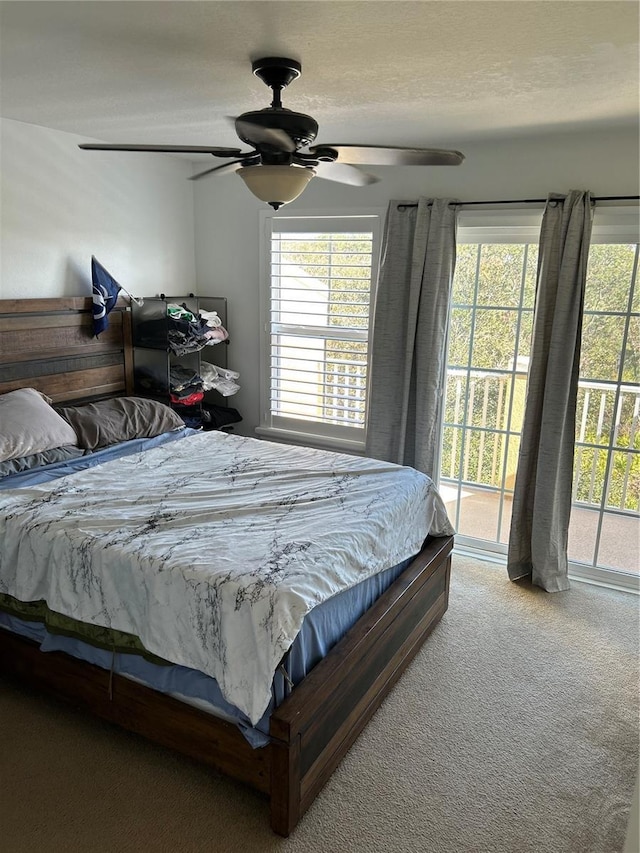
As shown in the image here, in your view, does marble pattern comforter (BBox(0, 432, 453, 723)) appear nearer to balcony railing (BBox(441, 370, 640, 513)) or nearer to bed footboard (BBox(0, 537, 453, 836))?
bed footboard (BBox(0, 537, 453, 836))

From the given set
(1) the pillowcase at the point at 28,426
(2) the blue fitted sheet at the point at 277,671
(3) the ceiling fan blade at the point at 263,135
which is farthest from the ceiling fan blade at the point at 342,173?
(1) the pillowcase at the point at 28,426

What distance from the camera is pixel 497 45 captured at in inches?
75.4

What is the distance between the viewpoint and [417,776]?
85.7 inches

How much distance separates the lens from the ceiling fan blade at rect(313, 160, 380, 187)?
7.24ft

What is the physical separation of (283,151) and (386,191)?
192cm

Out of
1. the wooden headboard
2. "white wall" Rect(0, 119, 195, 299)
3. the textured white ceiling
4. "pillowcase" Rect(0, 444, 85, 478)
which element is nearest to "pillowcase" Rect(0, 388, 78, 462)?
"pillowcase" Rect(0, 444, 85, 478)

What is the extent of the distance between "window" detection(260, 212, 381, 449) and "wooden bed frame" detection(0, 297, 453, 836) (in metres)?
1.44

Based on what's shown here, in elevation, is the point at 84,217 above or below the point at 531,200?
below

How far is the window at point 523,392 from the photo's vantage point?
332 centimetres

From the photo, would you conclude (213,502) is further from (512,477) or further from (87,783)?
(512,477)

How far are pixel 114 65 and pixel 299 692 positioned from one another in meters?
2.24

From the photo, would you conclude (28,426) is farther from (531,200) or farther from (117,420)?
(531,200)

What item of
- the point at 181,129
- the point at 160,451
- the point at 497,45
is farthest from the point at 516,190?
the point at 160,451

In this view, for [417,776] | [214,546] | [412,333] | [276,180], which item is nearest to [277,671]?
[214,546]
